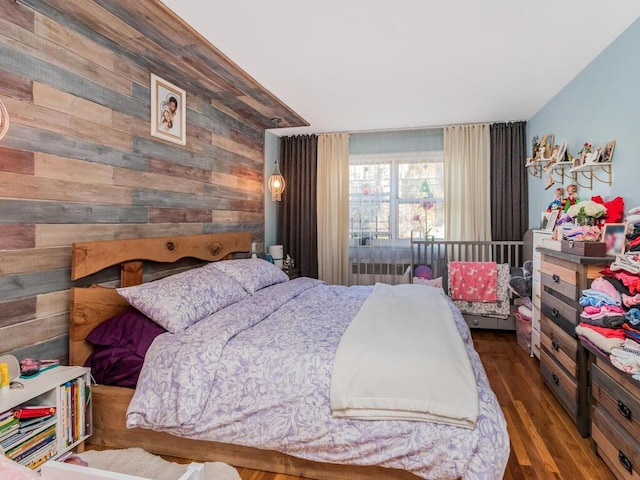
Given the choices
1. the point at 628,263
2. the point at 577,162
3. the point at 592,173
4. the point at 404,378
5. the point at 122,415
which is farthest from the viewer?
the point at 577,162

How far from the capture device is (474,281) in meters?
4.06

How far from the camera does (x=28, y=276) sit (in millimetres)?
1853

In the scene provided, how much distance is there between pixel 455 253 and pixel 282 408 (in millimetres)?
3600

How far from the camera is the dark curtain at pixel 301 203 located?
5113 millimetres

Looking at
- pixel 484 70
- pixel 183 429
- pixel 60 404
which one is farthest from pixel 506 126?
pixel 60 404

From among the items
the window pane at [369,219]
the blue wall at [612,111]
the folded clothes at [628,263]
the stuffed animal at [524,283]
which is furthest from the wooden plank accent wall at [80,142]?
the stuffed animal at [524,283]

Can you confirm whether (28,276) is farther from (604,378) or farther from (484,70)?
(484,70)


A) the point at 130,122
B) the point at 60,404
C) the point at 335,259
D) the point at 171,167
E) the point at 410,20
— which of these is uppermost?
the point at 410,20

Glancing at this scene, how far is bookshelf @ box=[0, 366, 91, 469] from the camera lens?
153 centimetres

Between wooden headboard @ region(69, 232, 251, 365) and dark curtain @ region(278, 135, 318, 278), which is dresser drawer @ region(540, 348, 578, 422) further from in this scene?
dark curtain @ region(278, 135, 318, 278)

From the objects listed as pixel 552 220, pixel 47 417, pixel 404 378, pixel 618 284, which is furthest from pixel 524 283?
pixel 47 417

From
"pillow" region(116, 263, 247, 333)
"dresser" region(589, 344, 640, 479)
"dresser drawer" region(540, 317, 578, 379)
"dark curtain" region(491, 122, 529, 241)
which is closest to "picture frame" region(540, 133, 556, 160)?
"dark curtain" region(491, 122, 529, 241)

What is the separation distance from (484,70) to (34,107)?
3041 millimetres

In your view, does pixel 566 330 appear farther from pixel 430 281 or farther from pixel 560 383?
pixel 430 281
